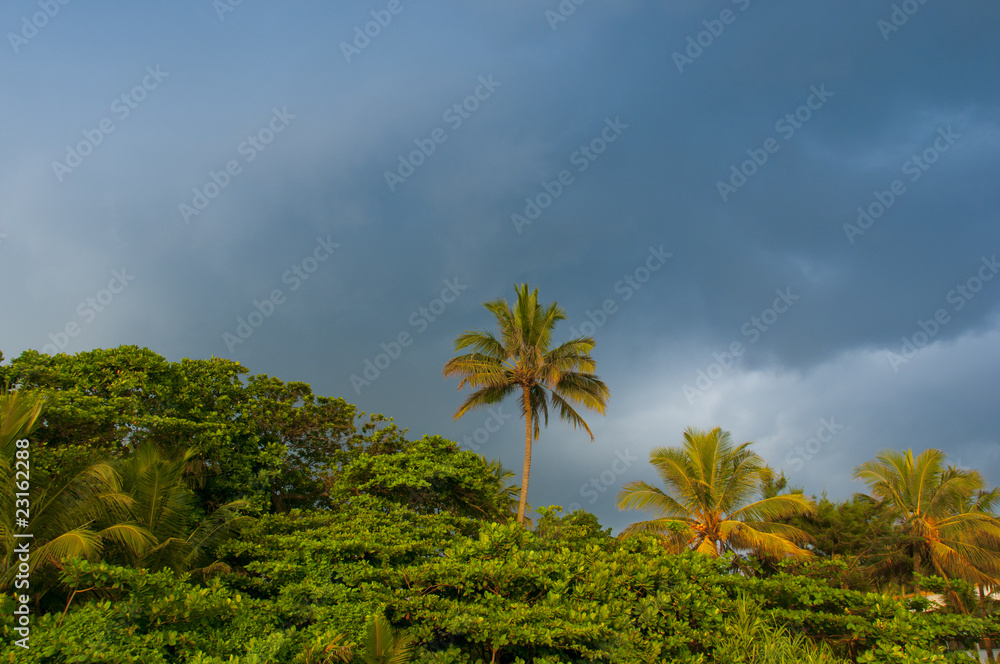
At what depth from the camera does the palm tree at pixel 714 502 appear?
2095 cm

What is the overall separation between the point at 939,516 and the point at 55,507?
2566 centimetres

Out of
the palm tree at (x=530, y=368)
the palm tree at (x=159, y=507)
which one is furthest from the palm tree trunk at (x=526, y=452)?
the palm tree at (x=159, y=507)

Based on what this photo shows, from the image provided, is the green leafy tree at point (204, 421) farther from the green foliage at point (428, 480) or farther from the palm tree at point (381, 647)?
the palm tree at point (381, 647)

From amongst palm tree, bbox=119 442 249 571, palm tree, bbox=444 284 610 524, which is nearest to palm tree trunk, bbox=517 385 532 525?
palm tree, bbox=444 284 610 524

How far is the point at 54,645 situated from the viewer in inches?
281

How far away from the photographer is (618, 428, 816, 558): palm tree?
2095 cm

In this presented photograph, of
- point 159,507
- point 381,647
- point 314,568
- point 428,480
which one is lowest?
point 381,647

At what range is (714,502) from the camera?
70.4ft

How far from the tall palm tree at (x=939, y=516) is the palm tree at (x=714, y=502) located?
3.85m

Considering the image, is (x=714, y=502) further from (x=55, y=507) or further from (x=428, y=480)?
(x=55, y=507)

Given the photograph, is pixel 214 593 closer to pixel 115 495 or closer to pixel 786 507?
pixel 115 495

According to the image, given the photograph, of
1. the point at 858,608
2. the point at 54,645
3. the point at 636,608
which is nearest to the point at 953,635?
the point at 858,608

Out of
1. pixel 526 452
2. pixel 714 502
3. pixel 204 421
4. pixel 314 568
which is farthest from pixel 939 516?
pixel 204 421

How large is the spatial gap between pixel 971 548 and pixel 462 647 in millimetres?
19626
